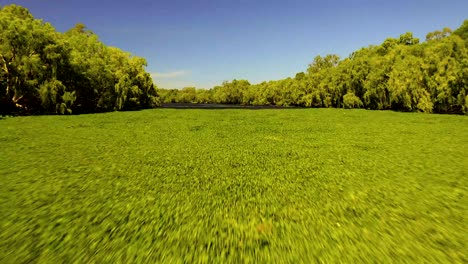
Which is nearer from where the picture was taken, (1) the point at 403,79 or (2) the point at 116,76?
(1) the point at 403,79

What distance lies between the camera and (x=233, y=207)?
7129mm

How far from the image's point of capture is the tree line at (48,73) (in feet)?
115

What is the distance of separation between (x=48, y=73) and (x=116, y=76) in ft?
55.4

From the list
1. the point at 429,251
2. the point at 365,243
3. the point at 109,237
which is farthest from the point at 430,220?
the point at 109,237

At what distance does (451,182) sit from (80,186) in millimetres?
11613

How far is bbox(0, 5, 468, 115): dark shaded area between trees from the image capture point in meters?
35.8

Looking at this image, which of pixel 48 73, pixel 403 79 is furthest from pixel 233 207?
pixel 403 79

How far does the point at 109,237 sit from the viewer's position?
543 centimetres

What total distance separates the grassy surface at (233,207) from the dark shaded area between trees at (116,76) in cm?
2831

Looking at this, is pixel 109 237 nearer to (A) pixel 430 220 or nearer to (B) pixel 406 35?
(A) pixel 430 220

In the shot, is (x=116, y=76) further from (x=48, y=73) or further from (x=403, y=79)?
(x=403, y=79)

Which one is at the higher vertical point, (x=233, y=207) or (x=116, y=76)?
(x=116, y=76)

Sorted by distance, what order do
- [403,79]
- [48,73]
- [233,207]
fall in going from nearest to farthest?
1. [233,207]
2. [48,73]
3. [403,79]

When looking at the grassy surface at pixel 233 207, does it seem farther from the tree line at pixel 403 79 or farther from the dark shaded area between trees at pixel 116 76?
the tree line at pixel 403 79
